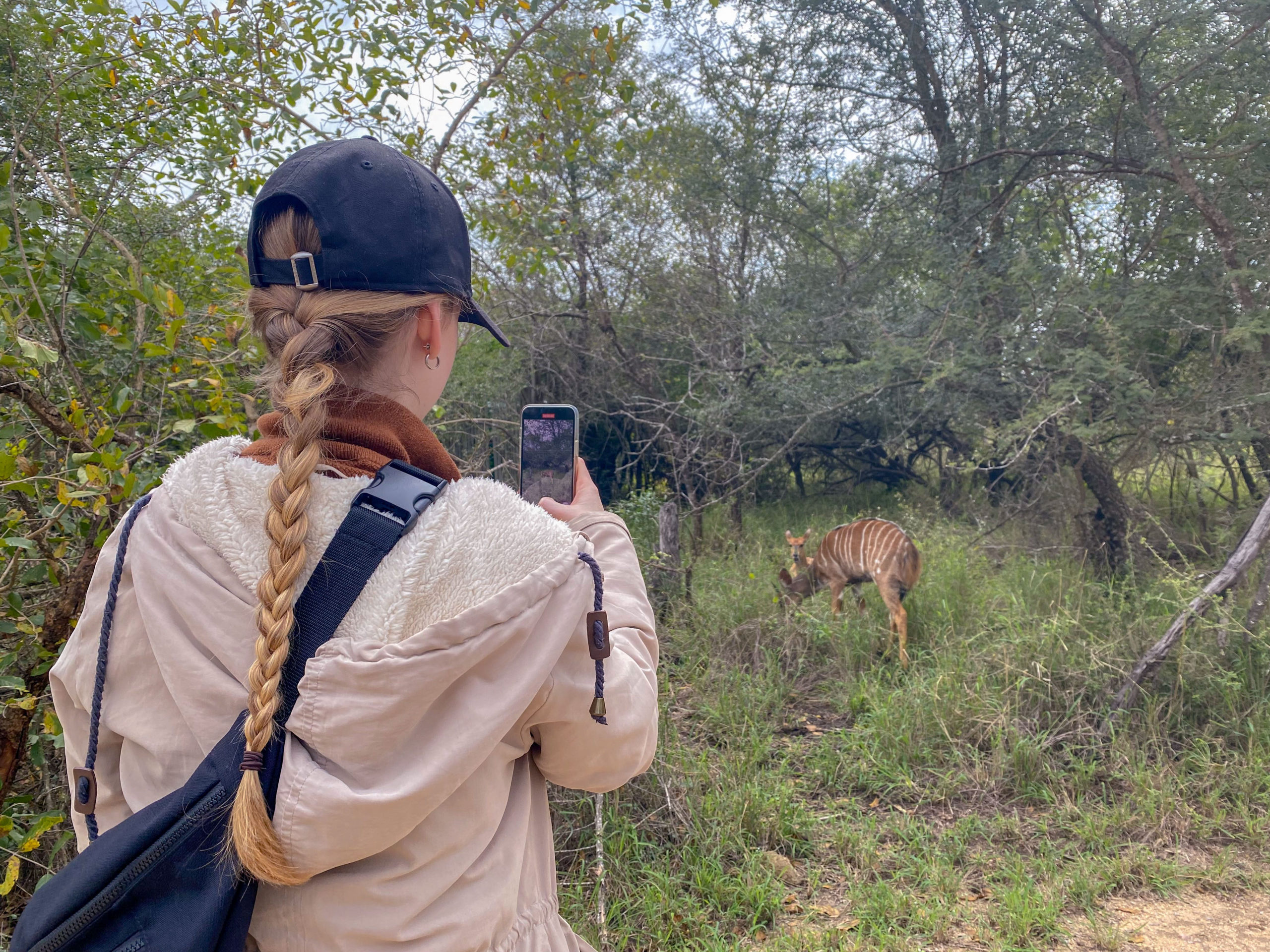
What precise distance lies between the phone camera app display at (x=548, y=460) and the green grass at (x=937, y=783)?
2.01m

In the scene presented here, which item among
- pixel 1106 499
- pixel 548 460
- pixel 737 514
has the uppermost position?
pixel 548 460

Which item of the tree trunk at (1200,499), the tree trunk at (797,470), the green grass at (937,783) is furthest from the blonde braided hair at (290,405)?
the tree trunk at (797,470)

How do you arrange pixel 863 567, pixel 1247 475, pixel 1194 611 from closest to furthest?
pixel 1194 611 → pixel 1247 475 → pixel 863 567

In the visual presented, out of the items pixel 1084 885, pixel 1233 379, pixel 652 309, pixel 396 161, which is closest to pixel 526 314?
pixel 652 309

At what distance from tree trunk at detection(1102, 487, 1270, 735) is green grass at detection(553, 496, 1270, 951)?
0.11 meters

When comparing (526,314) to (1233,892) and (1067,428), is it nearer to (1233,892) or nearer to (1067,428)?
(1067,428)

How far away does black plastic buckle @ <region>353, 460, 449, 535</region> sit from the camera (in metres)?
0.92

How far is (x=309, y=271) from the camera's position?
1018 millimetres

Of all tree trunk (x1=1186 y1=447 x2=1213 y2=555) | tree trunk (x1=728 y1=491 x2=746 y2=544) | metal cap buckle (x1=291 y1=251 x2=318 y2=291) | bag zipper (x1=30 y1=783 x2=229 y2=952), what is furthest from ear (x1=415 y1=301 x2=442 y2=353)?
tree trunk (x1=728 y1=491 x2=746 y2=544)

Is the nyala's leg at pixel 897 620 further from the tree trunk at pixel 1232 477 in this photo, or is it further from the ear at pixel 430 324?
the ear at pixel 430 324

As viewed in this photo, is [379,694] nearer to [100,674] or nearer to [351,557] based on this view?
[351,557]

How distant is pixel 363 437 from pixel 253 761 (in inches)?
14.9

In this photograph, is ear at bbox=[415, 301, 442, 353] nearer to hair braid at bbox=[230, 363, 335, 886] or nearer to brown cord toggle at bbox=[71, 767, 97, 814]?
hair braid at bbox=[230, 363, 335, 886]

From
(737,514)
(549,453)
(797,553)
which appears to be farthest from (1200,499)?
(549,453)
